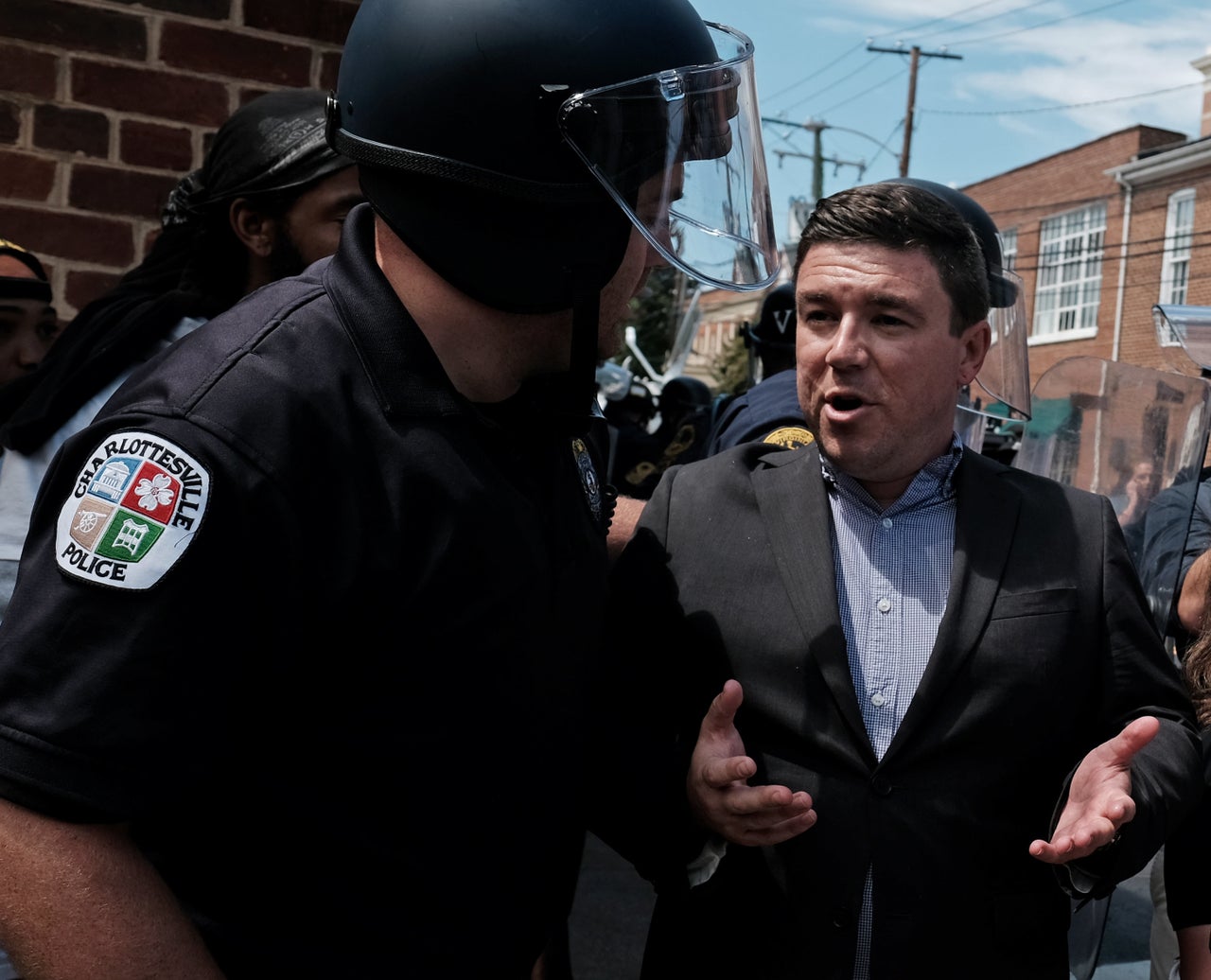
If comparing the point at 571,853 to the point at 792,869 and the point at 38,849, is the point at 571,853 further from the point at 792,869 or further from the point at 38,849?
the point at 38,849

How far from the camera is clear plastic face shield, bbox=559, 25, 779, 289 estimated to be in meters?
1.43

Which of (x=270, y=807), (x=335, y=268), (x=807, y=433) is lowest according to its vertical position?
(x=270, y=807)

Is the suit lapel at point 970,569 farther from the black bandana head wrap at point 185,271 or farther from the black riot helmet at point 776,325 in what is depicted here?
the black riot helmet at point 776,325

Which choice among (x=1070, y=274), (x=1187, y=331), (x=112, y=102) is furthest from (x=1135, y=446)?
(x=1070, y=274)

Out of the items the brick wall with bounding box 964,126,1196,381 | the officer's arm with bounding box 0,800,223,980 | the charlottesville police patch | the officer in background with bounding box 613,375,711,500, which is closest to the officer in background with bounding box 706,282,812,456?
the charlottesville police patch

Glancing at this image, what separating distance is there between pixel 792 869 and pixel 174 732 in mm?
1059

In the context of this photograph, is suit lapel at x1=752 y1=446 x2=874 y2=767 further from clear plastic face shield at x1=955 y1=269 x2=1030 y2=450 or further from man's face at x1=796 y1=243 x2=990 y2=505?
clear plastic face shield at x1=955 y1=269 x2=1030 y2=450

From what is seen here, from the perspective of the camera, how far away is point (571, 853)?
A: 5.27 feet

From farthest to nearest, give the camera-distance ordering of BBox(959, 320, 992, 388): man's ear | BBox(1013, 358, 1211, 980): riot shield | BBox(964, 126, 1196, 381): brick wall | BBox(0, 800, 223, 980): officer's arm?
BBox(964, 126, 1196, 381): brick wall
BBox(1013, 358, 1211, 980): riot shield
BBox(959, 320, 992, 388): man's ear
BBox(0, 800, 223, 980): officer's arm

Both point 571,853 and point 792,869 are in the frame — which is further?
point 792,869

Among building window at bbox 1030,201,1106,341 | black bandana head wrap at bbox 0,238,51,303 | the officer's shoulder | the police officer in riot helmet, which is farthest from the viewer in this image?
building window at bbox 1030,201,1106,341

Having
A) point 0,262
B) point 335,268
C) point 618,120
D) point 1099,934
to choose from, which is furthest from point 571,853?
point 0,262

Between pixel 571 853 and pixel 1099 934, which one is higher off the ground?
pixel 571 853

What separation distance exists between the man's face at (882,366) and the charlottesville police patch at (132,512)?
48.6 inches
